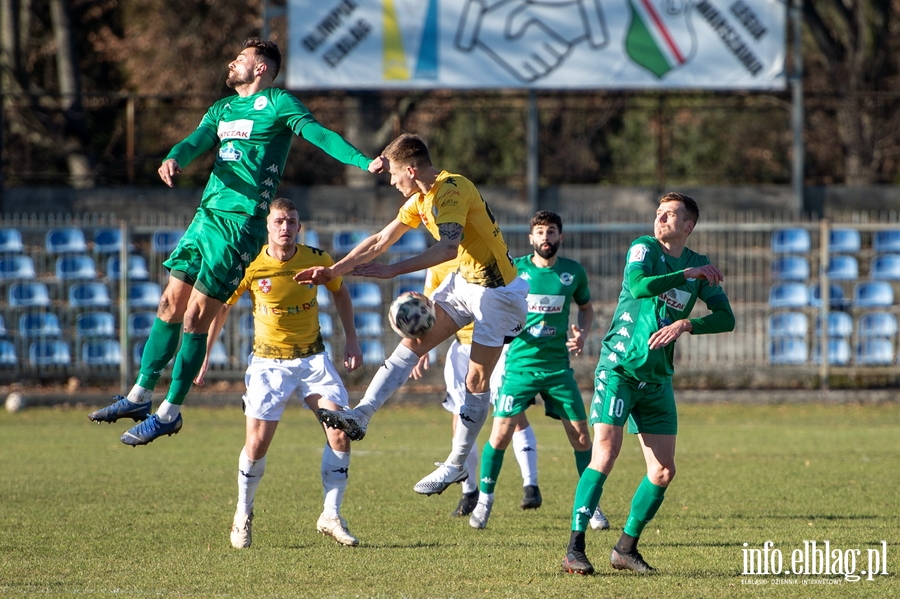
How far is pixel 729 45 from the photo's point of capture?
1922 centimetres

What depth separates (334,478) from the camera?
25.1 ft

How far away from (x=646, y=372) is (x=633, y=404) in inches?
7.8

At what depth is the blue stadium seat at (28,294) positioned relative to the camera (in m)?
18.3

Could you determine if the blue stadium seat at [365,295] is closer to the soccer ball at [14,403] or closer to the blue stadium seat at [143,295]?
the blue stadium seat at [143,295]

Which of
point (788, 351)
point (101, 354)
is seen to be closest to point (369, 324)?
point (101, 354)

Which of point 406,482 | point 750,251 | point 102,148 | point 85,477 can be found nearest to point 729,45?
point 750,251

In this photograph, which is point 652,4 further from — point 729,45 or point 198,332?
point 198,332

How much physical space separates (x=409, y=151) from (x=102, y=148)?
2153 centimetres

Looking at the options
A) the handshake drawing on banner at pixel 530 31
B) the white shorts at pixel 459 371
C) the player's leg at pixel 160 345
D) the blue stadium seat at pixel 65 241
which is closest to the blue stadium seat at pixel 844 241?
the handshake drawing on banner at pixel 530 31

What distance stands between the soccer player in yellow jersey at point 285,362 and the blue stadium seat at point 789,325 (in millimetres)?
11784

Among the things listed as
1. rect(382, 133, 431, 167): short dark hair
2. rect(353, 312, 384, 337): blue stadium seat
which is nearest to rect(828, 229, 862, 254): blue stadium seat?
rect(353, 312, 384, 337): blue stadium seat

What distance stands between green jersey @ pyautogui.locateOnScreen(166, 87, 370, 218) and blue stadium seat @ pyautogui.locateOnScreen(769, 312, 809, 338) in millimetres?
12709

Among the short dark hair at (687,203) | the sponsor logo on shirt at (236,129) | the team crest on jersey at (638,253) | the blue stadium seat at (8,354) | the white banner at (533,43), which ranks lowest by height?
the blue stadium seat at (8,354)

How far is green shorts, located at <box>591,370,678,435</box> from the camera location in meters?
6.55
